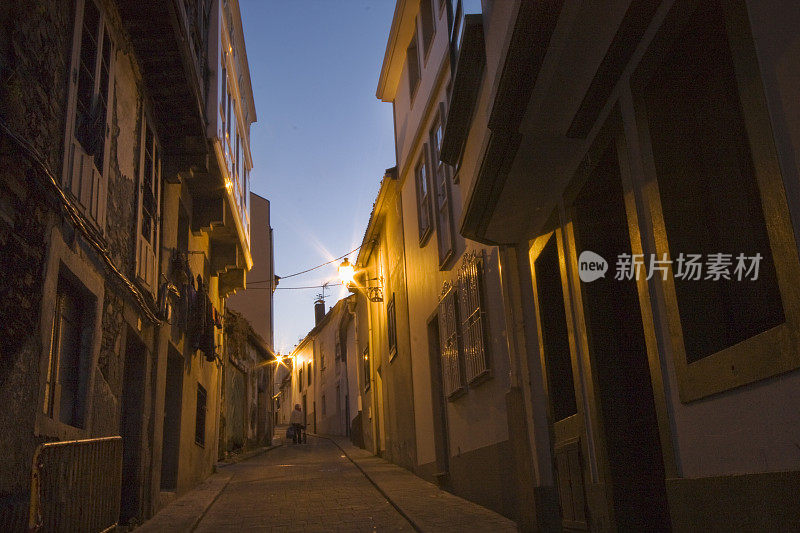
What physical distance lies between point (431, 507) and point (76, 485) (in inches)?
174

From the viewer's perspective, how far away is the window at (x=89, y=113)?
5.96 metres

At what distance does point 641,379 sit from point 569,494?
4.26 ft

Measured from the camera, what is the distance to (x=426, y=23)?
11711mm

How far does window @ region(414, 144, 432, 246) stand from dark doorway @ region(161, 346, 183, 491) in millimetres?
4146

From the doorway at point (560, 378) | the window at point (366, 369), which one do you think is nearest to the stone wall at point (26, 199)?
the doorway at point (560, 378)

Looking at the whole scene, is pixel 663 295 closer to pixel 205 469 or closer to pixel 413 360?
pixel 413 360

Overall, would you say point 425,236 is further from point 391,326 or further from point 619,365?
point 619,365

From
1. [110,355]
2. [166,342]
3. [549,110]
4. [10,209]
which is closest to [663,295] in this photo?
[549,110]

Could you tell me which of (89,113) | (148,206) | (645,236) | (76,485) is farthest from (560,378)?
(148,206)

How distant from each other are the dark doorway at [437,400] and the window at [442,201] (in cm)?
148

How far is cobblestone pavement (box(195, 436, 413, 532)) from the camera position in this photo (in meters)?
7.87

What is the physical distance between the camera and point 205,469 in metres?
13.9

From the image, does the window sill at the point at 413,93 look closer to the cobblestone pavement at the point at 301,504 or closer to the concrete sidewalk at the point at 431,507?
the concrete sidewalk at the point at 431,507

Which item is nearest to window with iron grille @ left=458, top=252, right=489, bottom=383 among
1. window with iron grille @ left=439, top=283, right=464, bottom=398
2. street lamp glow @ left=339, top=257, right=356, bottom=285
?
window with iron grille @ left=439, top=283, right=464, bottom=398
